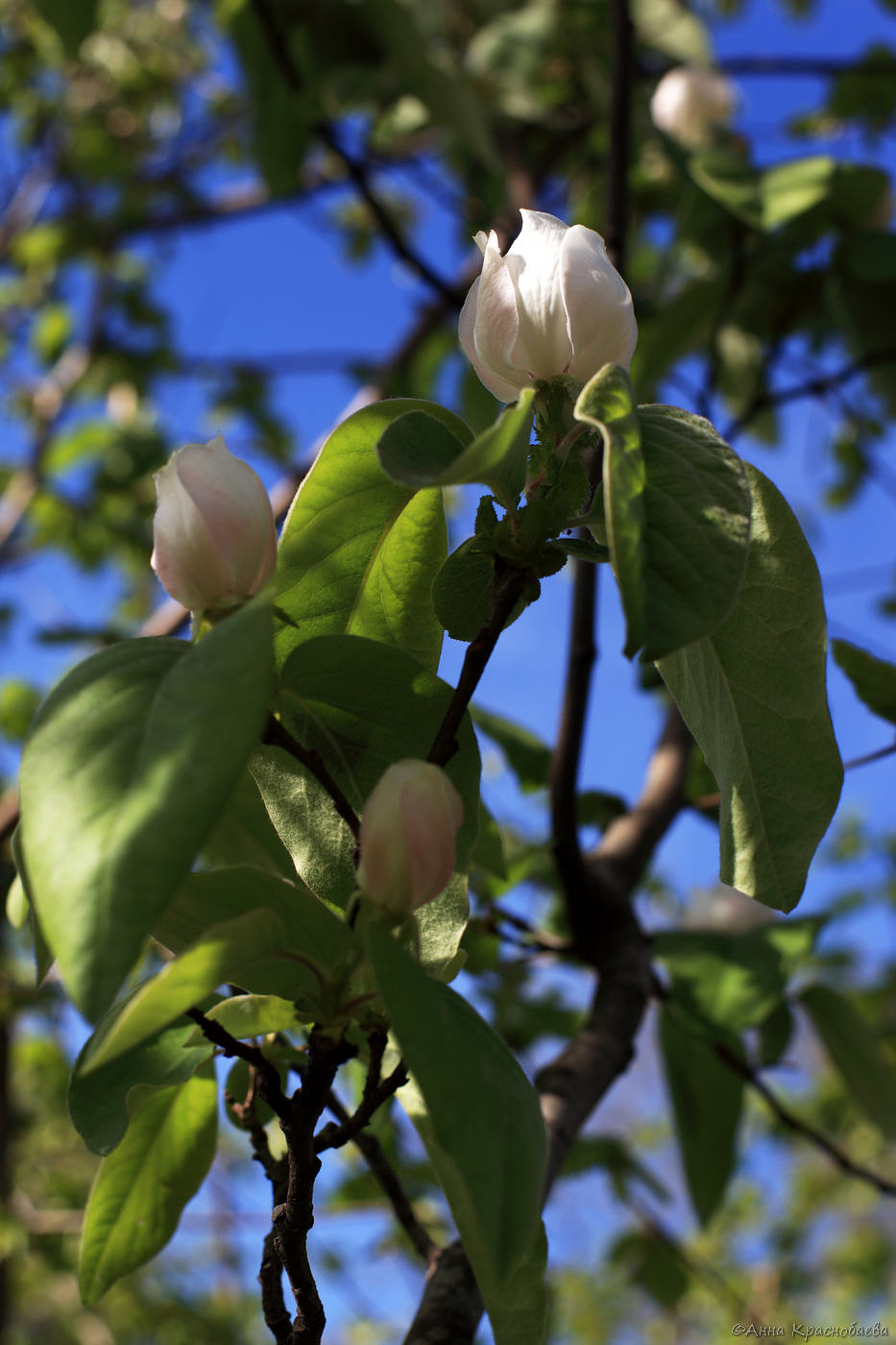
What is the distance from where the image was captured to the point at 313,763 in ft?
1.02

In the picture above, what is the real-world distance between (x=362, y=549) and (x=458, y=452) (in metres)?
0.06

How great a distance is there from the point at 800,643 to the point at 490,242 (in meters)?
0.16

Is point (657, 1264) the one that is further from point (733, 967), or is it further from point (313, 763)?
point (313, 763)

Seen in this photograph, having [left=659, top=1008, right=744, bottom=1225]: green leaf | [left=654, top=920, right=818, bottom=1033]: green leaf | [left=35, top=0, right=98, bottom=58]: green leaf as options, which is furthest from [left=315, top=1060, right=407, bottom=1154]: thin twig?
[left=35, top=0, right=98, bottom=58]: green leaf

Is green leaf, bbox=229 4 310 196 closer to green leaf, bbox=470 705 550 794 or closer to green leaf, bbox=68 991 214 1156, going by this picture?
green leaf, bbox=470 705 550 794

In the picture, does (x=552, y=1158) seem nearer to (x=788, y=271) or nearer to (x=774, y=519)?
(x=774, y=519)

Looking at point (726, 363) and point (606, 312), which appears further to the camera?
point (726, 363)

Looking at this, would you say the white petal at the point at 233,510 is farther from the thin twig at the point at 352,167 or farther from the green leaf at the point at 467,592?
the thin twig at the point at 352,167

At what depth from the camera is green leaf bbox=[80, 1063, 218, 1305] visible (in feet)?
1.38

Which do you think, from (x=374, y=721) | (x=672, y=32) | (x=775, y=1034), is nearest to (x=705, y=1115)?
(x=775, y=1034)

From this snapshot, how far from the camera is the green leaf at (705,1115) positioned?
0.78 meters

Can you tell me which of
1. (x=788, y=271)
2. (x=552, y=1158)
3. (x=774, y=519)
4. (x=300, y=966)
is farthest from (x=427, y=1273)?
(x=788, y=271)

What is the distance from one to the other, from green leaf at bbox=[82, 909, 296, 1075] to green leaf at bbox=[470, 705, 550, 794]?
51 centimetres

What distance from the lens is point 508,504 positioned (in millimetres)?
313
